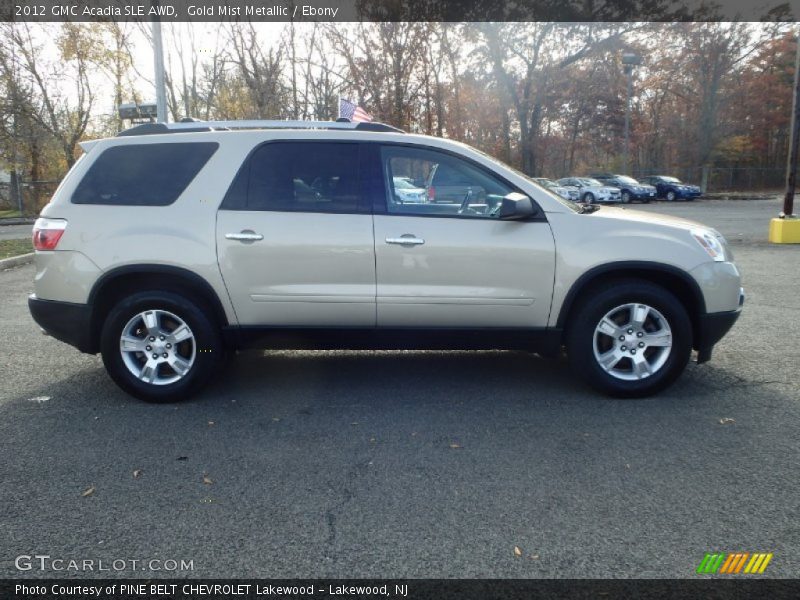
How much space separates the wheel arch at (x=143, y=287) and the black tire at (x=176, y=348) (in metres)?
0.07

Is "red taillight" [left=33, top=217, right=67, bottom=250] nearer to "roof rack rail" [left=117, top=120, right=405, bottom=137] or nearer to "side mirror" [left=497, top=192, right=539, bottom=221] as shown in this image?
"roof rack rail" [left=117, top=120, right=405, bottom=137]

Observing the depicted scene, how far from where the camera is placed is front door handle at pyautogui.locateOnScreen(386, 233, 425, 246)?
4.54 m

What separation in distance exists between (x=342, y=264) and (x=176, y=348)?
142 centimetres

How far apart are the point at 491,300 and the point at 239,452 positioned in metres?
2.06

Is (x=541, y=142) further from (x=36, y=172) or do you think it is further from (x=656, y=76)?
(x=36, y=172)

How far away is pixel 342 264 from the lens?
458 centimetres

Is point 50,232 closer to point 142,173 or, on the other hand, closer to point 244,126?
point 142,173

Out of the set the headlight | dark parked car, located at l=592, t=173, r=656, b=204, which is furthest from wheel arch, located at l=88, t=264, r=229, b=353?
dark parked car, located at l=592, t=173, r=656, b=204

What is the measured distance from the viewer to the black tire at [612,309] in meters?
4.58

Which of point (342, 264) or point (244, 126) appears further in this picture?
point (244, 126)

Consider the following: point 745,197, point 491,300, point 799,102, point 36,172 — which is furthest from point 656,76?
point 491,300

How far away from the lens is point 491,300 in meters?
4.61

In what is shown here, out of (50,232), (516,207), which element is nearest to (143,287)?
(50,232)

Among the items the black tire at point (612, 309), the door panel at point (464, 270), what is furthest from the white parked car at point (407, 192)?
the black tire at point (612, 309)
